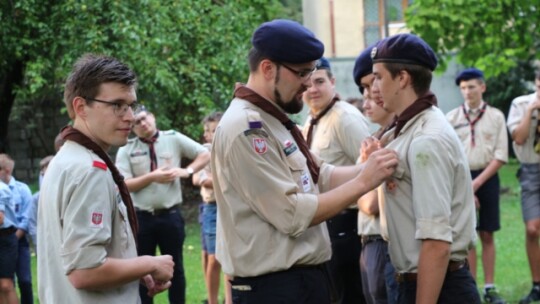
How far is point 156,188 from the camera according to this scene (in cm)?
947

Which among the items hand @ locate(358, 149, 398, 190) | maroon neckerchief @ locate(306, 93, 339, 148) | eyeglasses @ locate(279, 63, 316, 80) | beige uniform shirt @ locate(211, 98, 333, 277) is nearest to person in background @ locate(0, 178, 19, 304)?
maroon neckerchief @ locate(306, 93, 339, 148)

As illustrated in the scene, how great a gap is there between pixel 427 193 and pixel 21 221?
20.5 feet

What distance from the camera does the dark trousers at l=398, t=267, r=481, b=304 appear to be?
4352 mm

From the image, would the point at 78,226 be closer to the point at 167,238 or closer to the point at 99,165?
the point at 99,165

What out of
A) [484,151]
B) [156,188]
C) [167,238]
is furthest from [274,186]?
[484,151]

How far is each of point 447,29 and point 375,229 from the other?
8.71m

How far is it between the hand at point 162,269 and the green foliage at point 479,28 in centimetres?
1054

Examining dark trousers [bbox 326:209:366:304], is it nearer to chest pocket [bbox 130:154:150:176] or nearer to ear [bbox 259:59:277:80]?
ear [bbox 259:59:277:80]

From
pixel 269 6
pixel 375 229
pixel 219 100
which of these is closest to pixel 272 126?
pixel 375 229

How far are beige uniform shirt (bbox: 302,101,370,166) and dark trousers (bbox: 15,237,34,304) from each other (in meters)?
4.00

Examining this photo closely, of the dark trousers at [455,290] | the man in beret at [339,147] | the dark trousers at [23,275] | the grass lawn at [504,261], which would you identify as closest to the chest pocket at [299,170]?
the dark trousers at [455,290]

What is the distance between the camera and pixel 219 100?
1650cm

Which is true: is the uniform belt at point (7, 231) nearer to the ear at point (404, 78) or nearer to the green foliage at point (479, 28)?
the ear at point (404, 78)

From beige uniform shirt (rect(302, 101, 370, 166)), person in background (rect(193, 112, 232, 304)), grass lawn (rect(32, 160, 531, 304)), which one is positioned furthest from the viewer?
grass lawn (rect(32, 160, 531, 304))
